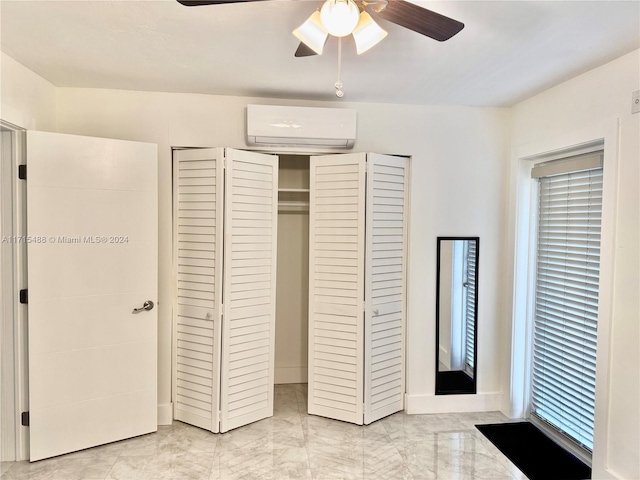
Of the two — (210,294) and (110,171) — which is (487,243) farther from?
(110,171)

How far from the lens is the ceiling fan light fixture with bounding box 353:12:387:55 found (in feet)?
5.09

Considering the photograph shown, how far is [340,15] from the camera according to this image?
1399 millimetres

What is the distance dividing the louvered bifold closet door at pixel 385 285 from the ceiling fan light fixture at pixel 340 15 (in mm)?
1399

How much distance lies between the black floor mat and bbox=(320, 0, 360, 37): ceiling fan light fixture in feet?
8.71

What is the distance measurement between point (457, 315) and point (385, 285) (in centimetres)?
71

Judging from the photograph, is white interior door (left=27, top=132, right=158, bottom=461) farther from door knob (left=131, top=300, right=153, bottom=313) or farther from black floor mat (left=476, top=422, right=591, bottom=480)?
black floor mat (left=476, top=422, right=591, bottom=480)

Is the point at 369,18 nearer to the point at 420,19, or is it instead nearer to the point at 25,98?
the point at 420,19

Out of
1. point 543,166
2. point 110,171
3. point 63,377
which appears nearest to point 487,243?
point 543,166

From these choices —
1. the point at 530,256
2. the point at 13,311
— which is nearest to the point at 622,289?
the point at 530,256

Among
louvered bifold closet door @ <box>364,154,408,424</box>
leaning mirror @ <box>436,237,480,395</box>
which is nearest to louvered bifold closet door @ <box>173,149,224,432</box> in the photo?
louvered bifold closet door @ <box>364,154,408,424</box>

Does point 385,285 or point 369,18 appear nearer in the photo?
point 369,18

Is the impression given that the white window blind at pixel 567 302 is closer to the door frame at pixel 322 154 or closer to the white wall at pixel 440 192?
the white wall at pixel 440 192

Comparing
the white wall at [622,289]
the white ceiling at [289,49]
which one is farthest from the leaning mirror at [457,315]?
the white ceiling at [289,49]

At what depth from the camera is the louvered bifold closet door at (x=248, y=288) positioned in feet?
8.94
